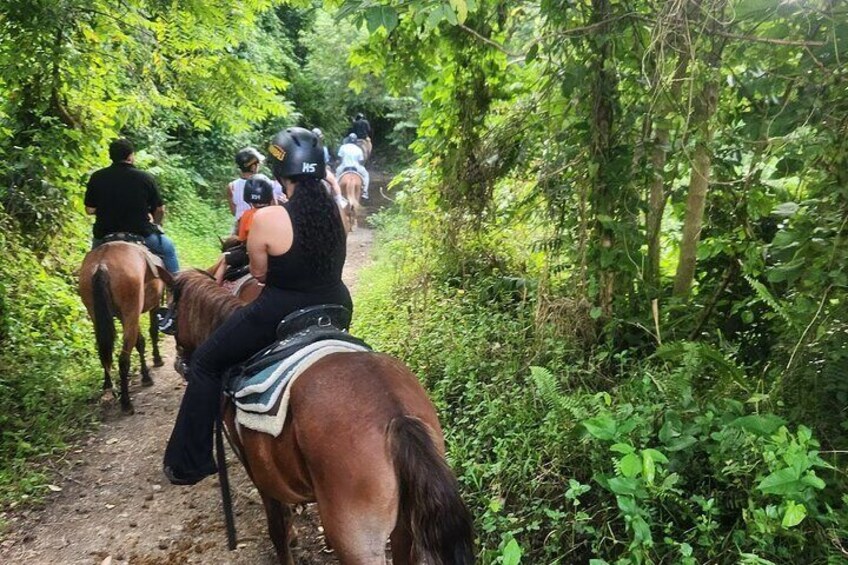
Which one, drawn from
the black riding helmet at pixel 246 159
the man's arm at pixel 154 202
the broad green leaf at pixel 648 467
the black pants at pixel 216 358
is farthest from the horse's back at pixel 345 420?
the black riding helmet at pixel 246 159

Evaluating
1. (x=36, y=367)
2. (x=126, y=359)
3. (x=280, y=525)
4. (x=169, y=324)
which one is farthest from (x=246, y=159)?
(x=280, y=525)

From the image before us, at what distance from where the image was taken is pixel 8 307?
657cm

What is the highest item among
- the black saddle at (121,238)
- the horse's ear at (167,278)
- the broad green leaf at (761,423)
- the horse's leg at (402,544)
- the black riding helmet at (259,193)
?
the black riding helmet at (259,193)

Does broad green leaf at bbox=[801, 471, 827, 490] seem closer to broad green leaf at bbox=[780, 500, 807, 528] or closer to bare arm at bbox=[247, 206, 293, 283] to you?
broad green leaf at bbox=[780, 500, 807, 528]

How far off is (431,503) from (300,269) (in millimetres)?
1590

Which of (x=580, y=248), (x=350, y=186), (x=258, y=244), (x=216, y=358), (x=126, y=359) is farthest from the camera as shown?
(x=350, y=186)

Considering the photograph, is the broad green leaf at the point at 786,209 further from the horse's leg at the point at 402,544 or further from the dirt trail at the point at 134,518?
the dirt trail at the point at 134,518

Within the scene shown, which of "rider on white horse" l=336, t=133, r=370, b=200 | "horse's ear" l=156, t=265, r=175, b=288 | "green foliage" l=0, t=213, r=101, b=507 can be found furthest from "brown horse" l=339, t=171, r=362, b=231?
"horse's ear" l=156, t=265, r=175, b=288

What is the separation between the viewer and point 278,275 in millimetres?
3402

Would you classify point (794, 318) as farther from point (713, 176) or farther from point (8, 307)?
point (8, 307)

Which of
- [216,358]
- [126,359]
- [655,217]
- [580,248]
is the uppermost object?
[655,217]

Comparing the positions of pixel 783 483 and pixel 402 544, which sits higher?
pixel 783 483

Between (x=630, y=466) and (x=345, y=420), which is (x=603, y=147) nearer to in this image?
(x=630, y=466)

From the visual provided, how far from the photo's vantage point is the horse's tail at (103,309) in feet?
18.9
